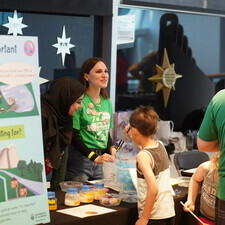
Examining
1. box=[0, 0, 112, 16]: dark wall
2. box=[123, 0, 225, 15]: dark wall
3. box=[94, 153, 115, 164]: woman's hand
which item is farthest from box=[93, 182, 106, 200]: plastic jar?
box=[123, 0, 225, 15]: dark wall

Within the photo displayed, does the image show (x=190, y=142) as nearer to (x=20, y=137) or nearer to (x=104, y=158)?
(x=104, y=158)

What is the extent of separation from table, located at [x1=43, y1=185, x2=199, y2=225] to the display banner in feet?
1.10

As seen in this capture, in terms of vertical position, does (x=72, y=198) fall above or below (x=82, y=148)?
below

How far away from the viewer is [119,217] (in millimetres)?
3408

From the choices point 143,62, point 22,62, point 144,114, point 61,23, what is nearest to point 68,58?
point 61,23

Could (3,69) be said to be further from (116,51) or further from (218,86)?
(218,86)

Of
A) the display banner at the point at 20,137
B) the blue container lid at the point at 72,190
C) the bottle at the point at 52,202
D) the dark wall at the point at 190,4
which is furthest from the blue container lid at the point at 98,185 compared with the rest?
the dark wall at the point at 190,4

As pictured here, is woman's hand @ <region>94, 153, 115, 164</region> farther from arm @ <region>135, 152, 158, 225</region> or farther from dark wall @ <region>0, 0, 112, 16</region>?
dark wall @ <region>0, 0, 112, 16</region>

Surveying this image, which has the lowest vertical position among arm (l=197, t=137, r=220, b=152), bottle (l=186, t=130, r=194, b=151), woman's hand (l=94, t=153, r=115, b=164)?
bottle (l=186, t=130, r=194, b=151)

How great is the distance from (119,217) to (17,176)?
2.96ft

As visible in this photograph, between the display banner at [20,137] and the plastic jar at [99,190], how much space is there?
86 cm

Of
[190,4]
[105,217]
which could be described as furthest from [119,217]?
[190,4]

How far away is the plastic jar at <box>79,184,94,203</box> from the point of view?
3.57 m

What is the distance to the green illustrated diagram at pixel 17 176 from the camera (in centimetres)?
266
